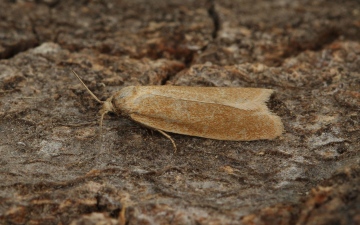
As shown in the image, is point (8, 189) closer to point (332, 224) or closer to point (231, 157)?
point (231, 157)

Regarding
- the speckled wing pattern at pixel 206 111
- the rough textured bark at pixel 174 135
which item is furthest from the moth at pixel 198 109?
the rough textured bark at pixel 174 135

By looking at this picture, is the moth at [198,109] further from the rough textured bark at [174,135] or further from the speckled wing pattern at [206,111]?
the rough textured bark at [174,135]

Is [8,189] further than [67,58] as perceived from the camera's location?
No

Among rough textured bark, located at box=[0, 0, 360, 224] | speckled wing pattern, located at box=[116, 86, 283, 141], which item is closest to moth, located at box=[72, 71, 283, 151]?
speckled wing pattern, located at box=[116, 86, 283, 141]

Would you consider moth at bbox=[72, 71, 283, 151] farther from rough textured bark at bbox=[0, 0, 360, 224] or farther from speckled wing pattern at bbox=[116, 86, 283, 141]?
rough textured bark at bbox=[0, 0, 360, 224]

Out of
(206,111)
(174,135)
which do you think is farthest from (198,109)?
(174,135)

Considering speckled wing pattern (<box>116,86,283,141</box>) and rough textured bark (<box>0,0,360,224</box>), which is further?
speckled wing pattern (<box>116,86,283,141</box>)

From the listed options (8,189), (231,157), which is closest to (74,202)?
(8,189)

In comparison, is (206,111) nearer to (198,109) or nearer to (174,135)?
(198,109)
